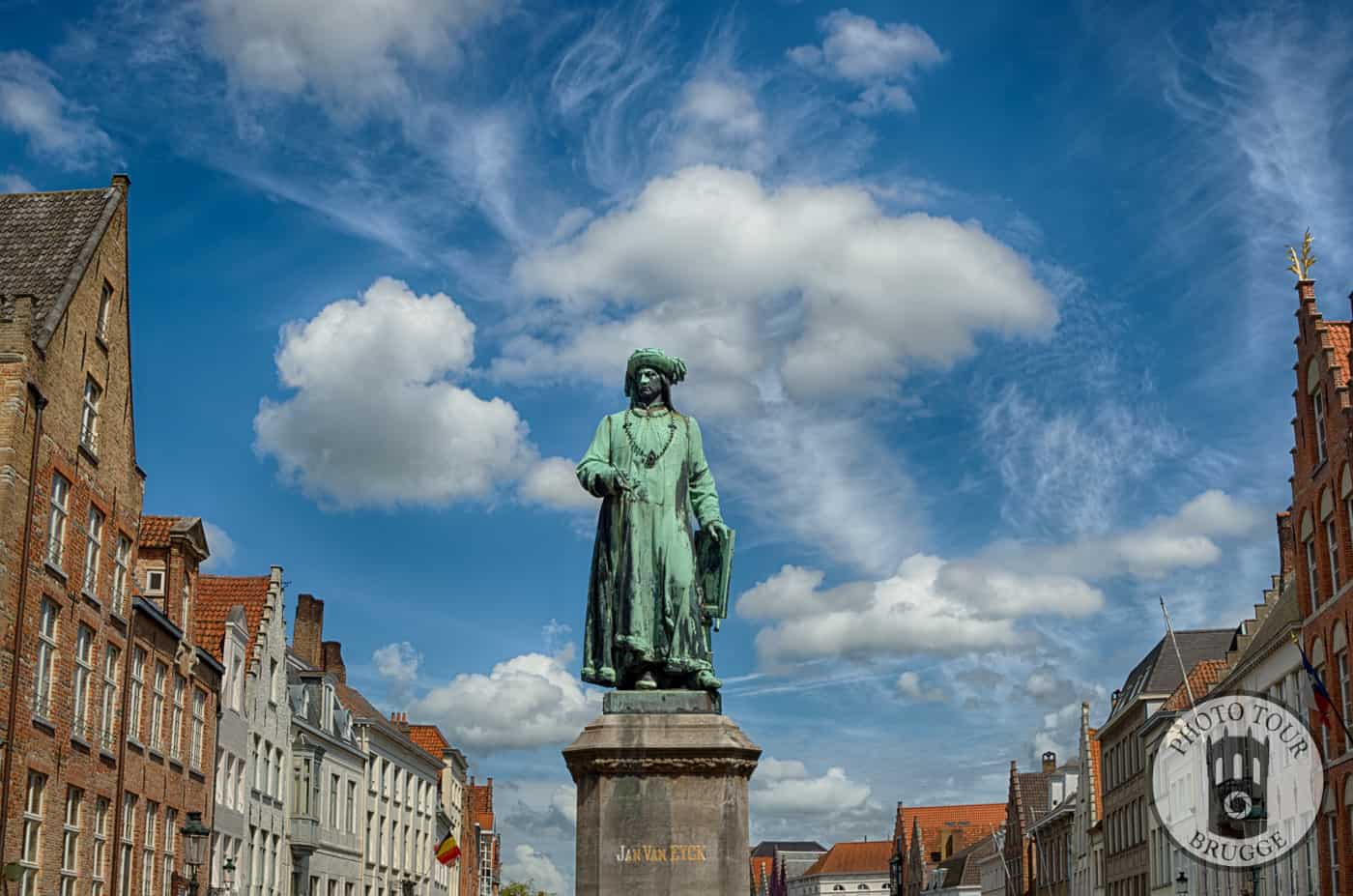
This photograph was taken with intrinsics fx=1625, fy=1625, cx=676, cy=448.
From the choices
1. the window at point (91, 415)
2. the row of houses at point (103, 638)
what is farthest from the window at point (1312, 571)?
the window at point (91, 415)

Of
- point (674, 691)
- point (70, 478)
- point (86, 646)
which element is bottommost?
point (674, 691)

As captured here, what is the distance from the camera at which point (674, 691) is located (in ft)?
48.8

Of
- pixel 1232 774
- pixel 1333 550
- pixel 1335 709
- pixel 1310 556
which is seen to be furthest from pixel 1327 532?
pixel 1232 774

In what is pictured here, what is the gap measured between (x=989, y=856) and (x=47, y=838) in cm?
10074

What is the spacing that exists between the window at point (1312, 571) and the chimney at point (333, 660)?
139 ft

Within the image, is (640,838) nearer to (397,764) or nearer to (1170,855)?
(1170,855)

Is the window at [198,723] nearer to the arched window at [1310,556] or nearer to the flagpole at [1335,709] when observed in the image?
the flagpole at [1335,709]

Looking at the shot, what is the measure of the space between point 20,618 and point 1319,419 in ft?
112

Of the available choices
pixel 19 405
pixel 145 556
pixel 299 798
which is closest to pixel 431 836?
pixel 299 798

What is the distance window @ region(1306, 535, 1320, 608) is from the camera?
4506cm

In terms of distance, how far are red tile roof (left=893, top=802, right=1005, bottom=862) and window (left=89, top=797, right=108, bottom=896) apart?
115343mm

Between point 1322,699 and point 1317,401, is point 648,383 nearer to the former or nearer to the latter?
point 1322,699

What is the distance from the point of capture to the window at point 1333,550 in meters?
43.2

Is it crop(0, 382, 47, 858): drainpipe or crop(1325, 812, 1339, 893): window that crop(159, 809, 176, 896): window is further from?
crop(1325, 812, 1339, 893): window
